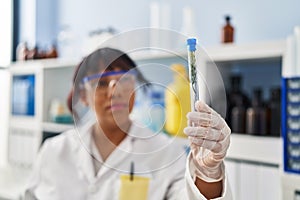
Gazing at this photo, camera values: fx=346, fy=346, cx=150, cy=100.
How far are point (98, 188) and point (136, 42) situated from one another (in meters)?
0.59

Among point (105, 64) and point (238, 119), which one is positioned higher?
point (105, 64)

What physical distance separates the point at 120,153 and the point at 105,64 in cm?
30

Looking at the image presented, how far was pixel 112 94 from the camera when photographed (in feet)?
2.49

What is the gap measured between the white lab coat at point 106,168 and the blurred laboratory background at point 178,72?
0.07 m

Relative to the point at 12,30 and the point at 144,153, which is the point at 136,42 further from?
the point at 12,30

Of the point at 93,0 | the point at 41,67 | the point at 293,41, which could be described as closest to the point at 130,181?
the point at 293,41

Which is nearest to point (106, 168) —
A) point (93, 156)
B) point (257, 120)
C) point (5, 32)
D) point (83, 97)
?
point (93, 156)

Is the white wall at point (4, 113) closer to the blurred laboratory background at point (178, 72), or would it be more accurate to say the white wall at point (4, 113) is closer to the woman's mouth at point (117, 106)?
the blurred laboratory background at point (178, 72)

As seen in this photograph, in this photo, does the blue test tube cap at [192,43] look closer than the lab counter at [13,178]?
Yes

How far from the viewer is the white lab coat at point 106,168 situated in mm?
889

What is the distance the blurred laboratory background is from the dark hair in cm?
3

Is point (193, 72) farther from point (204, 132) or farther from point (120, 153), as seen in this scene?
point (120, 153)

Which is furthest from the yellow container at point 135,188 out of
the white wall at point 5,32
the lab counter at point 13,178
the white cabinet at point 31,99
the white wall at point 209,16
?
the white wall at point 5,32

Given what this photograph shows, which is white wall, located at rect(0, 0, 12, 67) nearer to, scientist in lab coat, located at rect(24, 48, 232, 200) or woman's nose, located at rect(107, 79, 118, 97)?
scientist in lab coat, located at rect(24, 48, 232, 200)
